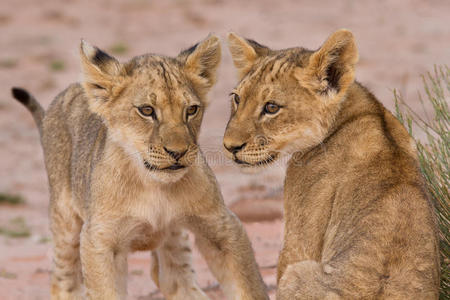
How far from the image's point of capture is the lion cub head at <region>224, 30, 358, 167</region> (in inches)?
184

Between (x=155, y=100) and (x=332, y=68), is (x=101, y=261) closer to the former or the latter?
(x=155, y=100)

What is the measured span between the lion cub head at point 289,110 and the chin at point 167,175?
308mm

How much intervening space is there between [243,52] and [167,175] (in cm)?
90

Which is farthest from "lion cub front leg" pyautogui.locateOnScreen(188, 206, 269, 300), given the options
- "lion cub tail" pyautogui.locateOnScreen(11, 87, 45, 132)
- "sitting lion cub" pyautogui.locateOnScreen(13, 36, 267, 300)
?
"lion cub tail" pyautogui.locateOnScreen(11, 87, 45, 132)

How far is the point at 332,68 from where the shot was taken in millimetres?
4680

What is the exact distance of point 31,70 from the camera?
55.5 feet

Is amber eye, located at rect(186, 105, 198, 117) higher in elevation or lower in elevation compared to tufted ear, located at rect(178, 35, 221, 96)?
lower

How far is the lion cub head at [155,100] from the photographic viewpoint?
15.9 ft

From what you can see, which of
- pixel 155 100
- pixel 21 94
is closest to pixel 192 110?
pixel 155 100

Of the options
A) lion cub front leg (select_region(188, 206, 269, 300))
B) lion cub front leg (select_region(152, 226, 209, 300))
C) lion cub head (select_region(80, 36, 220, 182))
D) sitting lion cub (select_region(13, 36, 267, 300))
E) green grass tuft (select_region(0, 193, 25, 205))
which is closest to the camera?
lion cub head (select_region(80, 36, 220, 182))

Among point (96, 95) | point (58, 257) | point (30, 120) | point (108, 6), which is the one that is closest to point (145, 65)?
point (96, 95)

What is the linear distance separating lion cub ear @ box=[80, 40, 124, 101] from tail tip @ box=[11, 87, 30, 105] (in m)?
1.66

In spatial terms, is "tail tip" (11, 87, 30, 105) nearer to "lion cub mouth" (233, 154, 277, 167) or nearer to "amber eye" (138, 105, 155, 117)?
"amber eye" (138, 105, 155, 117)

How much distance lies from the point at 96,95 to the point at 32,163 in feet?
27.3
